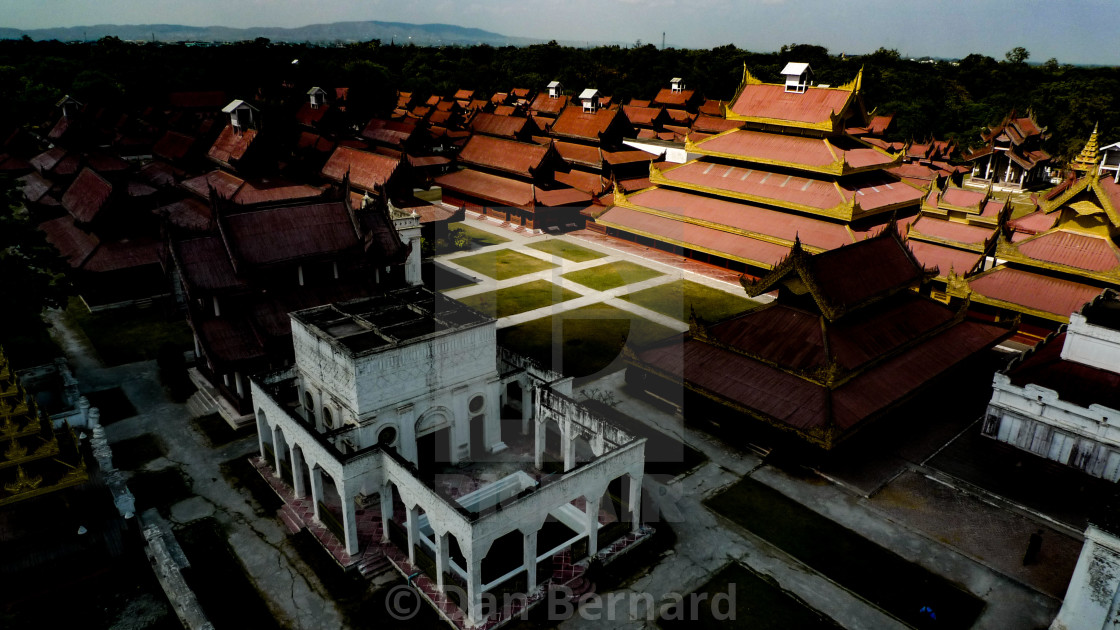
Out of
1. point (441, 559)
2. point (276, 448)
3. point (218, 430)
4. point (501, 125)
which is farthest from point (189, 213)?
point (501, 125)

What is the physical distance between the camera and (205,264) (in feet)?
82.6

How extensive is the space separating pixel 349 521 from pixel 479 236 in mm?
34431

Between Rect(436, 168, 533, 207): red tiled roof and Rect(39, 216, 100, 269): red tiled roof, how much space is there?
26.4 metres

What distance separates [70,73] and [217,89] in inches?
822

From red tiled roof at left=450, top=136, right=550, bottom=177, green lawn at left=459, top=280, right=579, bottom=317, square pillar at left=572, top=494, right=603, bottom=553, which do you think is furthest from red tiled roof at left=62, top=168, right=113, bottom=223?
square pillar at left=572, top=494, right=603, bottom=553

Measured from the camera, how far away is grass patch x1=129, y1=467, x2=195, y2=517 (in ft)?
65.2

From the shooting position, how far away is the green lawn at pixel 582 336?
2975 cm

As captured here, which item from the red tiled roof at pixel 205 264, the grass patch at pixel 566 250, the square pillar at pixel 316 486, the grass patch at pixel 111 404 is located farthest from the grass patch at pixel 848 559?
the grass patch at pixel 566 250

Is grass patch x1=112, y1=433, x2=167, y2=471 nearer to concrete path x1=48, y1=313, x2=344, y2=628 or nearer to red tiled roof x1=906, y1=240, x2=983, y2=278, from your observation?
concrete path x1=48, y1=313, x2=344, y2=628

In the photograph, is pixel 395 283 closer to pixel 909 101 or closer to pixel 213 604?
pixel 213 604

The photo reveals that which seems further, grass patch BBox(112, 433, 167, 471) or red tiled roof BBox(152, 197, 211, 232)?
red tiled roof BBox(152, 197, 211, 232)

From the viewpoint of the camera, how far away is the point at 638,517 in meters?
18.9

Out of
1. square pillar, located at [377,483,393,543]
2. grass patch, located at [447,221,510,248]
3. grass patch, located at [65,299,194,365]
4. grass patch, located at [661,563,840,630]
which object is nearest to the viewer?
grass patch, located at [661,563,840,630]

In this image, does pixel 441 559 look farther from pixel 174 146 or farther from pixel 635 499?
pixel 174 146
